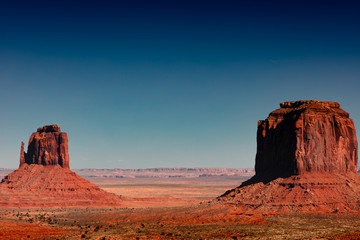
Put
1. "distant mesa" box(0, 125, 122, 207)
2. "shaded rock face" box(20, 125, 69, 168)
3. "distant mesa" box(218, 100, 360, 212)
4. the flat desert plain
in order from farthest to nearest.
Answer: "shaded rock face" box(20, 125, 69, 168), "distant mesa" box(0, 125, 122, 207), "distant mesa" box(218, 100, 360, 212), the flat desert plain

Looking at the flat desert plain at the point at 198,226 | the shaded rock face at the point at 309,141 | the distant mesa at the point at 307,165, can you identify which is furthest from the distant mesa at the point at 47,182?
the shaded rock face at the point at 309,141

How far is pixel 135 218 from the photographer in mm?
91188

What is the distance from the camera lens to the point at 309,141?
291 feet

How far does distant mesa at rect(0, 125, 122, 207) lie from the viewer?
421 ft

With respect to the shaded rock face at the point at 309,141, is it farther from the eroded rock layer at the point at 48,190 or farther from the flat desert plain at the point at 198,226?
the eroded rock layer at the point at 48,190

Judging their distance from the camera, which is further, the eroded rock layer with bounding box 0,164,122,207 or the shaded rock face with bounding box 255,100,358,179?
the eroded rock layer with bounding box 0,164,122,207

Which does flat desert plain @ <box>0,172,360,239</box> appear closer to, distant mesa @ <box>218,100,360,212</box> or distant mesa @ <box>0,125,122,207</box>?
distant mesa @ <box>218,100,360,212</box>

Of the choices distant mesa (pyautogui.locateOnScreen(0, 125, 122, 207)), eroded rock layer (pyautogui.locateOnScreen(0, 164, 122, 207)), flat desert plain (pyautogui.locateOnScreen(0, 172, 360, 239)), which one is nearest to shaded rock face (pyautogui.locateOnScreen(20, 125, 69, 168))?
distant mesa (pyautogui.locateOnScreen(0, 125, 122, 207))

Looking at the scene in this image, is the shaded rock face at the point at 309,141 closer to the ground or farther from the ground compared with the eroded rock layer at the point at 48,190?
farther from the ground

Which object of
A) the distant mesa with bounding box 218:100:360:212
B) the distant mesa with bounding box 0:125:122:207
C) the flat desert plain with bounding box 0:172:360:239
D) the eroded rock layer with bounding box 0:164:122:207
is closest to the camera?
the flat desert plain with bounding box 0:172:360:239

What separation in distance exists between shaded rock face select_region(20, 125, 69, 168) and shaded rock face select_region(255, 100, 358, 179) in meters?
73.6

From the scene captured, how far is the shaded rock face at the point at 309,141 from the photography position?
88875 mm

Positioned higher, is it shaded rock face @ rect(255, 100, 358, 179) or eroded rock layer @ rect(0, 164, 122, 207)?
shaded rock face @ rect(255, 100, 358, 179)

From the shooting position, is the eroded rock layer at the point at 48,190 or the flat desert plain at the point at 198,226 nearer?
the flat desert plain at the point at 198,226
